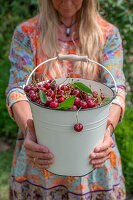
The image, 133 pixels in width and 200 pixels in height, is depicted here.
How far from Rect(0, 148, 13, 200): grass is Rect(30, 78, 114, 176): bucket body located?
1319 mm

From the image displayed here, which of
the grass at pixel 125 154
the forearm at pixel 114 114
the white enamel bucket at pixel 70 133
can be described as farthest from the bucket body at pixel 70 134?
the grass at pixel 125 154

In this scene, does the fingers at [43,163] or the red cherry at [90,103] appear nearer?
the red cherry at [90,103]

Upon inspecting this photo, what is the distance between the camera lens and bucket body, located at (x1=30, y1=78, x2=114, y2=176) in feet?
2.62

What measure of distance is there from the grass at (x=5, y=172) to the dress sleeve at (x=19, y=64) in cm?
116

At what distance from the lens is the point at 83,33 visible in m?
1.35

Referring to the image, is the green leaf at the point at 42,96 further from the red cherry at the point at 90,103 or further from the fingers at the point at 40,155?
the fingers at the point at 40,155

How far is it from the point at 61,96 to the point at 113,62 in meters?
0.58

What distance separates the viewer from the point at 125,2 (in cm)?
207

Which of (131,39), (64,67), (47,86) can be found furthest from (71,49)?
(131,39)

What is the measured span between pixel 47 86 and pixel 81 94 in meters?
0.13

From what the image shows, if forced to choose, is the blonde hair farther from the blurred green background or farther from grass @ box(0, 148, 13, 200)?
grass @ box(0, 148, 13, 200)

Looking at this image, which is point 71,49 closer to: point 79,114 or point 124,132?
point 79,114

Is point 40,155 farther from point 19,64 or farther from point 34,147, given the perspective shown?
point 19,64

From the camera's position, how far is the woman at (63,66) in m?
1.27
